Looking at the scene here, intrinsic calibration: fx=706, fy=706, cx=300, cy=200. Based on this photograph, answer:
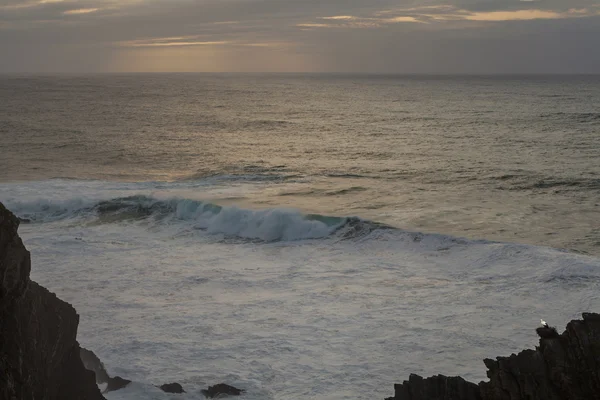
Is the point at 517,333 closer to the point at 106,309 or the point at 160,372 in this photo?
the point at 160,372

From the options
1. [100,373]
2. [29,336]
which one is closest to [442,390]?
[29,336]

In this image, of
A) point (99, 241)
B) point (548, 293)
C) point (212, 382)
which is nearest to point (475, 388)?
point (212, 382)

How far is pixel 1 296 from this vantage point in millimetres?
8227

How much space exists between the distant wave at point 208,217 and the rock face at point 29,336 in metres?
14.8

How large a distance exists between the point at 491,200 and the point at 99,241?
16.3m

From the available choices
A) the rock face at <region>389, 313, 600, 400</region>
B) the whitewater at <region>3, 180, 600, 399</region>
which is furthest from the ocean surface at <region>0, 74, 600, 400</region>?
the rock face at <region>389, 313, 600, 400</region>

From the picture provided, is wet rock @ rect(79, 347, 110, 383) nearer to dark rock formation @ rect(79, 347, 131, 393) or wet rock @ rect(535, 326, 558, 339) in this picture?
dark rock formation @ rect(79, 347, 131, 393)

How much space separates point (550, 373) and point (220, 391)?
6001mm

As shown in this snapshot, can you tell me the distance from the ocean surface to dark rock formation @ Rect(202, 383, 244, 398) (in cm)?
26

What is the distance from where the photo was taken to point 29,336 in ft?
28.7

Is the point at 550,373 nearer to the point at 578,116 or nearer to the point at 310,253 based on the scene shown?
the point at 310,253

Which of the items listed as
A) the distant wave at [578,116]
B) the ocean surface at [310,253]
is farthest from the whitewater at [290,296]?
the distant wave at [578,116]

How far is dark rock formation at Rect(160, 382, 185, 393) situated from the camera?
1207 cm

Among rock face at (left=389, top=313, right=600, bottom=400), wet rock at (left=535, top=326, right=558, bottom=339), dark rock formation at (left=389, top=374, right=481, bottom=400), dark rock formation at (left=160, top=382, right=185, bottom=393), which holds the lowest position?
dark rock formation at (left=160, top=382, right=185, bottom=393)
